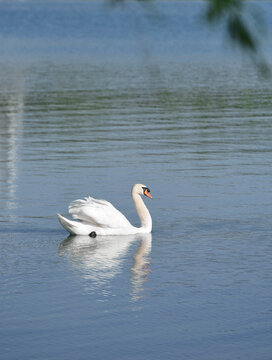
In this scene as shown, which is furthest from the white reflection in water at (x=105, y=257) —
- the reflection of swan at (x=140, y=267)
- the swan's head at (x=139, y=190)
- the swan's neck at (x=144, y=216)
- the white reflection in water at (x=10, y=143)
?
the white reflection in water at (x=10, y=143)

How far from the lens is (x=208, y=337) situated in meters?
9.27

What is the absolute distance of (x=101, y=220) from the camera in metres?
13.7

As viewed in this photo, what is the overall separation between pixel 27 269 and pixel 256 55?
658 centimetres

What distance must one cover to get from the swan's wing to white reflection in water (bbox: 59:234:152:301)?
23cm

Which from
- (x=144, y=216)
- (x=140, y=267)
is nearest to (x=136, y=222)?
(x=144, y=216)

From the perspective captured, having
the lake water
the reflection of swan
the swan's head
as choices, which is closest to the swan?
the lake water

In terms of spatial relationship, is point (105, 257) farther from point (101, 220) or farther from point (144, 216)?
point (144, 216)

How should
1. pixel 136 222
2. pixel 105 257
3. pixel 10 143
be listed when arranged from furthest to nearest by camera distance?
1. pixel 10 143
2. pixel 136 222
3. pixel 105 257

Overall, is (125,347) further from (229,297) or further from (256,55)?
(256,55)

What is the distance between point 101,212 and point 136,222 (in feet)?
3.55

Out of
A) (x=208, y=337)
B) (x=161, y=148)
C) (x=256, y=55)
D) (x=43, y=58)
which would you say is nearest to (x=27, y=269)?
(x=208, y=337)

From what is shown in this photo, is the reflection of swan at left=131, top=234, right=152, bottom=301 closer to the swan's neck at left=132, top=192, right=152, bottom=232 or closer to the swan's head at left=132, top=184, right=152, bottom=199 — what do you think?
the swan's neck at left=132, top=192, right=152, bottom=232

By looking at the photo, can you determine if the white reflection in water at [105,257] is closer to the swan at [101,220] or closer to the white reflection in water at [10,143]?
the swan at [101,220]

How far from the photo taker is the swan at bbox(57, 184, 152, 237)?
44.9 feet
